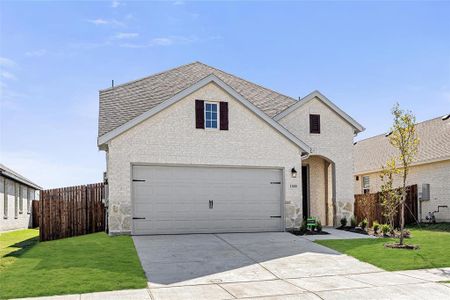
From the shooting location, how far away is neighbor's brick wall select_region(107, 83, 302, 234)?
15414 mm

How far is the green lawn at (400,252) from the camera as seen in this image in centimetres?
1198

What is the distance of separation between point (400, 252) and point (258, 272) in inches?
200

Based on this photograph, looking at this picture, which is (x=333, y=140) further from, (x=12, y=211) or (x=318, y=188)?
(x=12, y=211)

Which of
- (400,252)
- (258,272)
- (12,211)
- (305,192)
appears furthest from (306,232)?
(12,211)

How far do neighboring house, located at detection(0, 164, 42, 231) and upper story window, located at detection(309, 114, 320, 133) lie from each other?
14636 millimetres

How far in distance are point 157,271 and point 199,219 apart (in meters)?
5.78

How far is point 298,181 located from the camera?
17766mm

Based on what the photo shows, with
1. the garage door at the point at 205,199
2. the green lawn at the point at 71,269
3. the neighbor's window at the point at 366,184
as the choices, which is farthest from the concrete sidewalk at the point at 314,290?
the neighbor's window at the point at 366,184

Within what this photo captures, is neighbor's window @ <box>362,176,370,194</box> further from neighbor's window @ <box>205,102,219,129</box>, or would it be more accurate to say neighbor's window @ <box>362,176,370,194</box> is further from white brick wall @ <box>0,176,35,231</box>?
white brick wall @ <box>0,176,35,231</box>

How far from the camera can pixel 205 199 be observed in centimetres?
1644

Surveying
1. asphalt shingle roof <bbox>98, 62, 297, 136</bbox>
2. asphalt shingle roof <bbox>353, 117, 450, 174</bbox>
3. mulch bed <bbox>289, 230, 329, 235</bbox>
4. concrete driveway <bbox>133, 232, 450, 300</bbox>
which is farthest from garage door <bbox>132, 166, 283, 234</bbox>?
asphalt shingle roof <bbox>353, 117, 450, 174</bbox>

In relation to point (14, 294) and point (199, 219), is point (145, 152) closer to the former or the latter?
point (199, 219)

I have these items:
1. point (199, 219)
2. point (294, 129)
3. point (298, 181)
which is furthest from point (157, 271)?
point (294, 129)

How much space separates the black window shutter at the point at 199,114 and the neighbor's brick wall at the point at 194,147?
15 centimetres
